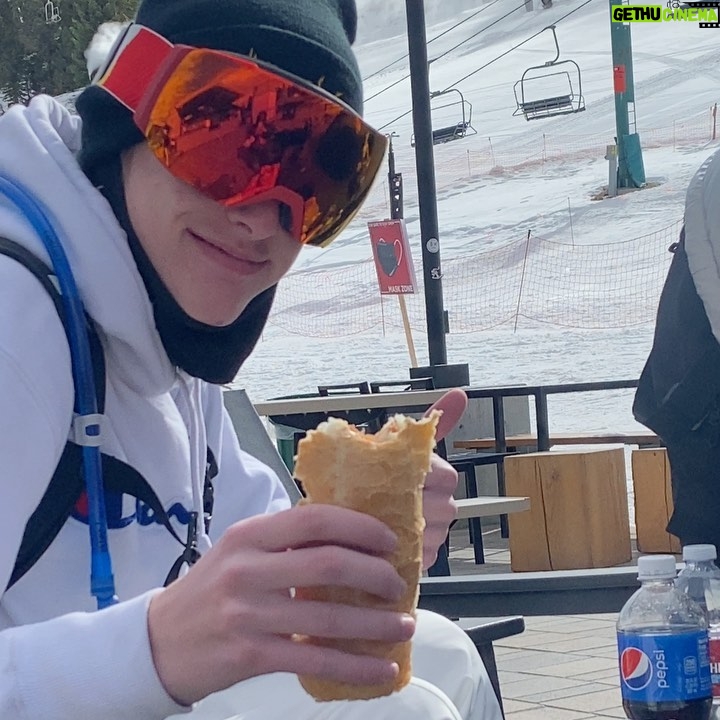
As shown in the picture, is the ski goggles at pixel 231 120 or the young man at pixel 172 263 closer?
the young man at pixel 172 263

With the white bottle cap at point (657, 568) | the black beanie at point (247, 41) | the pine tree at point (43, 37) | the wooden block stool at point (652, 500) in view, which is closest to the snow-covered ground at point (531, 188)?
the black beanie at point (247, 41)

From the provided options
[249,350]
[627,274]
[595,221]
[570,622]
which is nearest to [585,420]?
[570,622]

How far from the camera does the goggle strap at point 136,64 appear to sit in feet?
5.27

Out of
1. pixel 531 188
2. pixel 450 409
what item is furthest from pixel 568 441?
pixel 531 188

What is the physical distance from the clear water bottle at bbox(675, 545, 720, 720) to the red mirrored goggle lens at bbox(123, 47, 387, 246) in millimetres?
1071

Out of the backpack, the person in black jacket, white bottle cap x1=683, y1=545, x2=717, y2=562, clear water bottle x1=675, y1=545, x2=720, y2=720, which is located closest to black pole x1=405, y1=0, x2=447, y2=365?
the person in black jacket

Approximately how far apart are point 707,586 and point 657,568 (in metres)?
0.42

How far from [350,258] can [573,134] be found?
53.7 ft

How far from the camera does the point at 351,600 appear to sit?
1.04 metres

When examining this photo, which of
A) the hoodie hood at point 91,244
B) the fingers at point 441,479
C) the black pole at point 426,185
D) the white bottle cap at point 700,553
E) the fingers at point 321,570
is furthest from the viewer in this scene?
the black pole at point 426,185

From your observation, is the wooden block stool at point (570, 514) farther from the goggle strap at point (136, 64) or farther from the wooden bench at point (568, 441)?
the goggle strap at point (136, 64)

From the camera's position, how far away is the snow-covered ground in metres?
22.6

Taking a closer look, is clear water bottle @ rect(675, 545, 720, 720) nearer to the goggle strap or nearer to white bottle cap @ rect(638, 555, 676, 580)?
white bottle cap @ rect(638, 555, 676, 580)

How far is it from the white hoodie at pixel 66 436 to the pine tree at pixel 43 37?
94.3ft
